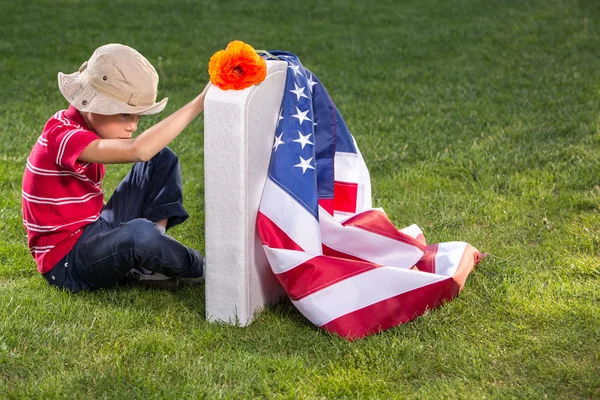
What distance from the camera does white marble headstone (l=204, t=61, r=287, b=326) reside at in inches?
127

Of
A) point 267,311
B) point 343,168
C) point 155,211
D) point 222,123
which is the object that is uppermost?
point 222,123

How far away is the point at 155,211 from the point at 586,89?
4700 millimetres

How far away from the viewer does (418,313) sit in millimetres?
3529

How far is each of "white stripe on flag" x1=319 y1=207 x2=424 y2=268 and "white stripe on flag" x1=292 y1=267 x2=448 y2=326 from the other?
0.28 m

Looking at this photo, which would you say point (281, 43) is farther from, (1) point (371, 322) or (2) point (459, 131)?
(1) point (371, 322)

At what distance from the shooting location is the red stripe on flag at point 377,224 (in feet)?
12.3

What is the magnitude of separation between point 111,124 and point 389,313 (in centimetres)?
141

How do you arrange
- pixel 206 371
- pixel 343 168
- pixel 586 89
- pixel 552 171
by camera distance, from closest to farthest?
pixel 206 371 < pixel 343 168 < pixel 552 171 < pixel 586 89

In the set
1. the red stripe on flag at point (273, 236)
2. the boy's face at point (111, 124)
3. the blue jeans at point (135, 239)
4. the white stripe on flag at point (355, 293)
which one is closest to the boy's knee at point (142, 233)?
the blue jeans at point (135, 239)

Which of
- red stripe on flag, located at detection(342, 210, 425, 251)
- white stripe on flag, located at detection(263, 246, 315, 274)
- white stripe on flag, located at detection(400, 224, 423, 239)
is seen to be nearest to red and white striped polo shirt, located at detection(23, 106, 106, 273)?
white stripe on flag, located at detection(263, 246, 315, 274)

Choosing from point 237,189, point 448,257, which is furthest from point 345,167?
point 237,189

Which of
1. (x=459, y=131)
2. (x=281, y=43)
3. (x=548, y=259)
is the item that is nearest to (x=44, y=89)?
(x=281, y=43)

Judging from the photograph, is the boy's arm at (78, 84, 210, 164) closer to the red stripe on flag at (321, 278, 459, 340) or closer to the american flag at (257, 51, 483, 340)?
the american flag at (257, 51, 483, 340)

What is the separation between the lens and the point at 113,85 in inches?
137
